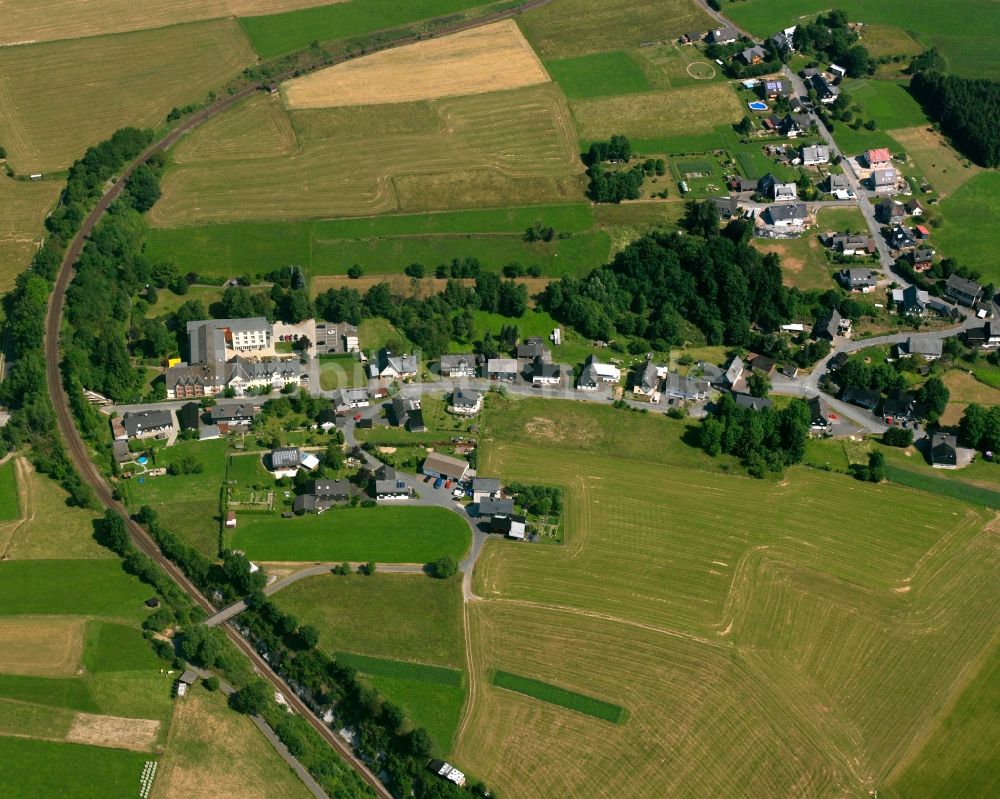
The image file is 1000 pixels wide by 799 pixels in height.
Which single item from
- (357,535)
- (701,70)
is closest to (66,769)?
(357,535)

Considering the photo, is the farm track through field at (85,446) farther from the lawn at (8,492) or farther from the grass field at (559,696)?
the grass field at (559,696)

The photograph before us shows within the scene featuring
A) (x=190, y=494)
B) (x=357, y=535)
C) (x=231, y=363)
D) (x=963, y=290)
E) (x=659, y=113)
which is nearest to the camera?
(x=357, y=535)

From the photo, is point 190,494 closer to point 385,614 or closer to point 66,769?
point 385,614

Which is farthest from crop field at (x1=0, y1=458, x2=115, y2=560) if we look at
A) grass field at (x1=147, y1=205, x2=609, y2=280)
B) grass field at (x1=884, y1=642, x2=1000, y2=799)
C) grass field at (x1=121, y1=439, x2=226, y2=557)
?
grass field at (x1=884, y1=642, x2=1000, y2=799)

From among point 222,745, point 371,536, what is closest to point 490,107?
point 371,536

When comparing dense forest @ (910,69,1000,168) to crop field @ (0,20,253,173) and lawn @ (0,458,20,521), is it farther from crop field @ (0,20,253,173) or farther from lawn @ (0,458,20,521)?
lawn @ (0,458,20,521)
